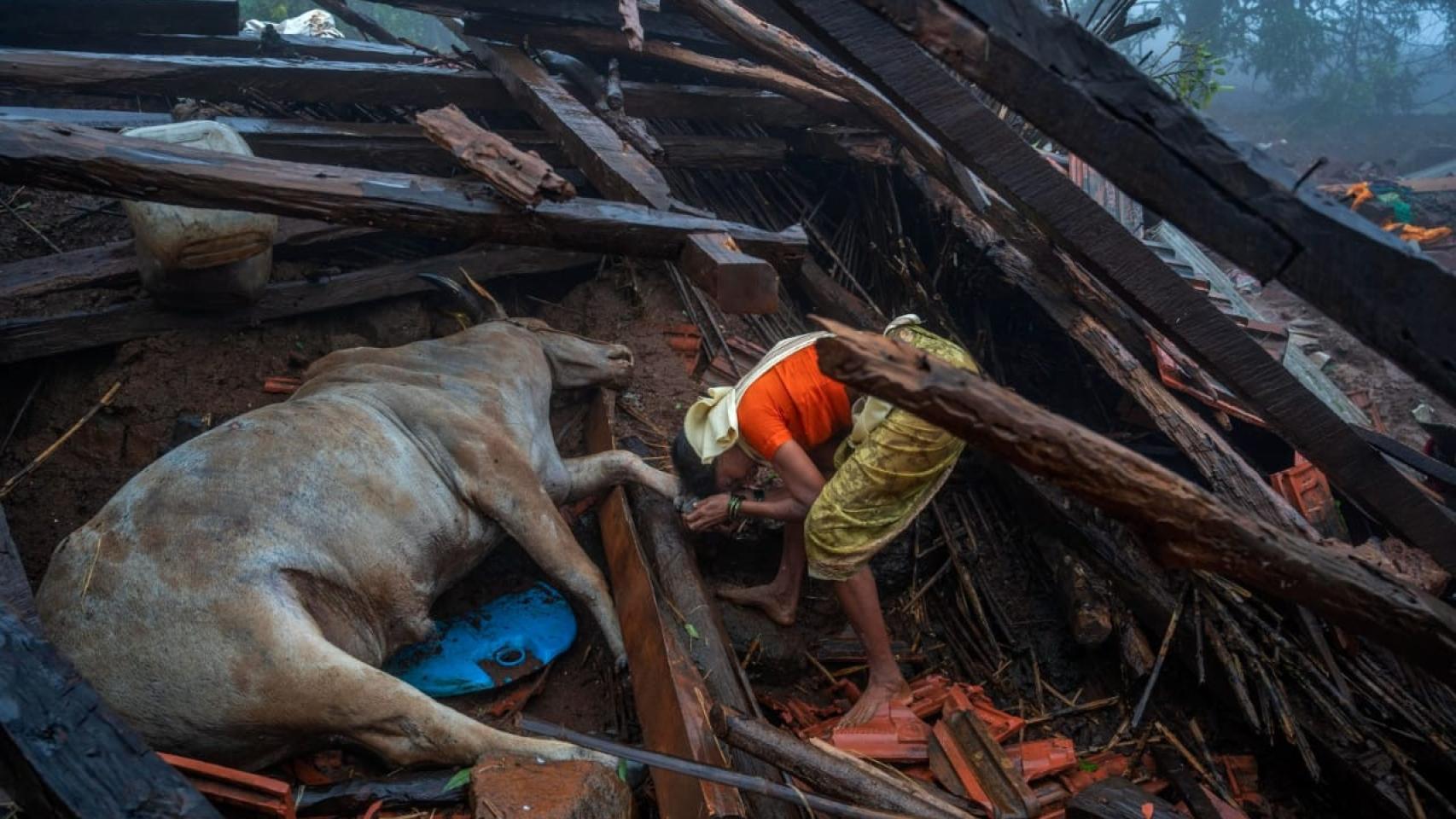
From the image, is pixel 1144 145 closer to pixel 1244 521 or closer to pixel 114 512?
pixel 1244 521

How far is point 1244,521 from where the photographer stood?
209 centimetres

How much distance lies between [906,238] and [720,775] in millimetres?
4746

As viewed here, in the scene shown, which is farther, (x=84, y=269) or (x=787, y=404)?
(x=84, y=269)

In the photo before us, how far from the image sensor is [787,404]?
13.7ft

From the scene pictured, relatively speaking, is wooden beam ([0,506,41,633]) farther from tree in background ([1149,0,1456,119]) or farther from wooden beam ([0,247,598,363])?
tree in background ([1149,0,1456,119])

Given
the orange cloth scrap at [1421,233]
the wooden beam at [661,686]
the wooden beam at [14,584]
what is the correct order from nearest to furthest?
1. the wooden beam at [14,584]
2. the wooden beam at [661,686]
3. the orange cloth scrap at [1421,233]

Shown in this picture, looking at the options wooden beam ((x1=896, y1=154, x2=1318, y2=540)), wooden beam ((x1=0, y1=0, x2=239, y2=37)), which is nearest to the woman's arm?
wooden beam ((x1=896, y1=154, x2=1318, y2=540))

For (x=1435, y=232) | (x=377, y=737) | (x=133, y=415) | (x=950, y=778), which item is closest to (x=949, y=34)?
(x=950, y=778)

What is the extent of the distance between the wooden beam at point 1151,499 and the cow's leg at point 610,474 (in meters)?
2.94

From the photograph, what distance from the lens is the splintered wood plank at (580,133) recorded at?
4.41 m

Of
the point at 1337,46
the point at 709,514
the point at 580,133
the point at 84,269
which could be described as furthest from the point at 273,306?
the point at 1337,46

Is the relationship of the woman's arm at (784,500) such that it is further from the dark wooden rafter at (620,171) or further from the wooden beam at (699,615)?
the dark wooden rafter at (620,171)

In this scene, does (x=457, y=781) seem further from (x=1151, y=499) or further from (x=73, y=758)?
(x=1151, y=499)

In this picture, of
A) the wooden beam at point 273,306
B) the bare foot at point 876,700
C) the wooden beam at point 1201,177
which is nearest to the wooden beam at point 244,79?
the wooden beam at point 273,306
